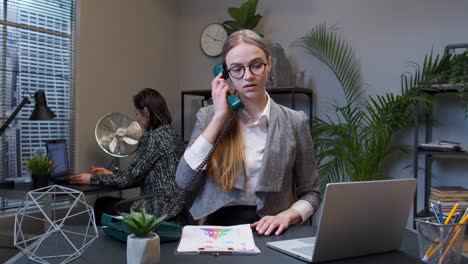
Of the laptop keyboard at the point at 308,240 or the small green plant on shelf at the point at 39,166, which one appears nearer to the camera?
the laptop keyboard at the point at 308,240

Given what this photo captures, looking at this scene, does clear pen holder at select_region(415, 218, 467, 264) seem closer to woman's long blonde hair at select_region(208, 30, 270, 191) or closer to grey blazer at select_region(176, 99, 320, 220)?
grey blazer at select_region(176, 99, 320, 220)

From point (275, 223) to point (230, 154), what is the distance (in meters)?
0.32

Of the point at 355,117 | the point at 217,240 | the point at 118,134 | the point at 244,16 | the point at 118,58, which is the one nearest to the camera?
the point at 217,240

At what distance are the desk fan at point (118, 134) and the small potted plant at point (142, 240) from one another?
247 centimetres

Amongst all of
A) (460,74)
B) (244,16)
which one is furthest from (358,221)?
(244,16)

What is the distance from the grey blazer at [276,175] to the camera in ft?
5.26

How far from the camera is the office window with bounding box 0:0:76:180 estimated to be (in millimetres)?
3041

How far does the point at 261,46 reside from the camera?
5.35 ft

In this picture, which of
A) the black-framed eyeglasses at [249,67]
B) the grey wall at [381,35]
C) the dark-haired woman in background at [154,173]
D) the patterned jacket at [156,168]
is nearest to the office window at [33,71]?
the dark-haired woman in background at [154,173]

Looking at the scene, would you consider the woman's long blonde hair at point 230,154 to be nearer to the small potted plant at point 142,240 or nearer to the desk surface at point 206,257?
the desk surface at point 206,257

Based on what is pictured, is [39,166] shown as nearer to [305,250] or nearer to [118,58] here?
[118,58]

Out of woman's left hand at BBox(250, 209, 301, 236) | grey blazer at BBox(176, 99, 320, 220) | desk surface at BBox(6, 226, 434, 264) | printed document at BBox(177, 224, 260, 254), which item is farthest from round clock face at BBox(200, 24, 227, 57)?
desk surface at BBox(6, 226, 434, 264)

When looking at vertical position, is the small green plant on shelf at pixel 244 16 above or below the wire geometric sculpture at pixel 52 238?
above

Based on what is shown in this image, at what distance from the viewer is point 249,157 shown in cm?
166
